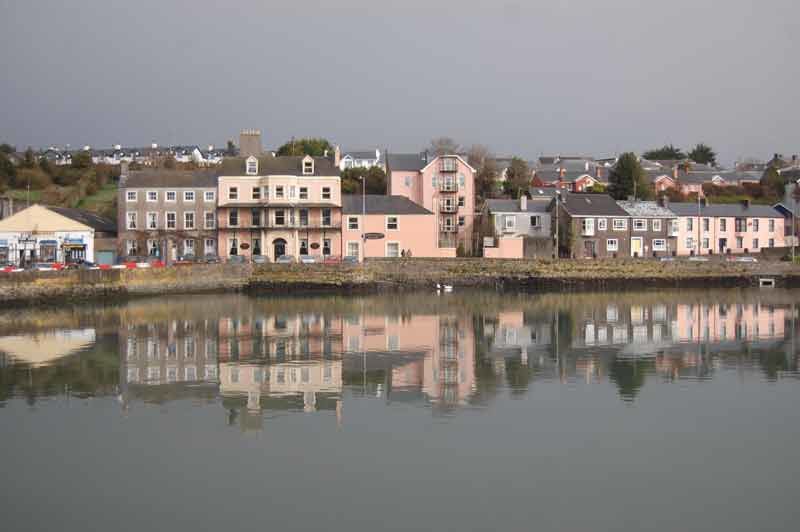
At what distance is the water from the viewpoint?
1497cm

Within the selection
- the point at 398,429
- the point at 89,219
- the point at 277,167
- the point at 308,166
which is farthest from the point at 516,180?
the point at 398,429

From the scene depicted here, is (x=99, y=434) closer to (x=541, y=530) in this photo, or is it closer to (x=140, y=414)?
(x=140, y=414)

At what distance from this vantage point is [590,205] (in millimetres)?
73688

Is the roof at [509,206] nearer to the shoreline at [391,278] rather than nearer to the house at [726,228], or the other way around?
the shoreline at [391,278]

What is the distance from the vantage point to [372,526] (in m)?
14.2

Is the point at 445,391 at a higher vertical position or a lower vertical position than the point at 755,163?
lower

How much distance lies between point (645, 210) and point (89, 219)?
46426 mm

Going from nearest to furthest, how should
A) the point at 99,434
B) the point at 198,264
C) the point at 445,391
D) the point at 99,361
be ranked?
the point at 99,434 < the point at 445,391 < the point at 99,361 < the point at 198,264

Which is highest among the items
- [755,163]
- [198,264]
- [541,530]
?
[755,163]

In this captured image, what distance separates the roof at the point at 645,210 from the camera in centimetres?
7531

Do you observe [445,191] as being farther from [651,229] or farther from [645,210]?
[651,229]

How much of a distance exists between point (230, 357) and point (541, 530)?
18.1 m

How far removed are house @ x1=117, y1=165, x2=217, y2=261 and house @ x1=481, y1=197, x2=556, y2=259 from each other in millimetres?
22654

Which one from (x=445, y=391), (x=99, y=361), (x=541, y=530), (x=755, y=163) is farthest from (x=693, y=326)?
(x=755, y=163)
